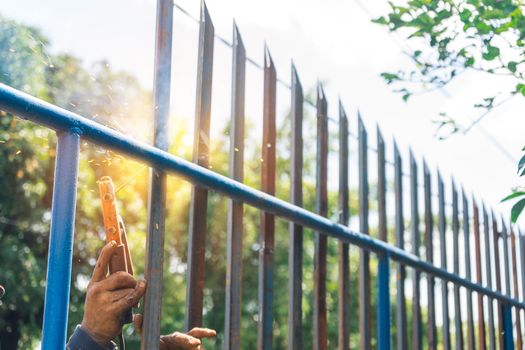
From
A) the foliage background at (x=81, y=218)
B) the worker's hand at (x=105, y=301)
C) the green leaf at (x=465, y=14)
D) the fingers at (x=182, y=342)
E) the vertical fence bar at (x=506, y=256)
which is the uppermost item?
the foliage background at (x=81, y=218)

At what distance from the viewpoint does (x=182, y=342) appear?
216 cm

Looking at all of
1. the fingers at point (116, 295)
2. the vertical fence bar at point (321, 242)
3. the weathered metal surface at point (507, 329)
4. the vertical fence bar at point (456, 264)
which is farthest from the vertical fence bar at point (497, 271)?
the fingers at point (116, 295)

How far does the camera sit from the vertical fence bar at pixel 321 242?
9.53ft

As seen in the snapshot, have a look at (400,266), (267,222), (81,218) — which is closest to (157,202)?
(267,222)

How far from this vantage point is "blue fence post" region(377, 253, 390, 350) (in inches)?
126

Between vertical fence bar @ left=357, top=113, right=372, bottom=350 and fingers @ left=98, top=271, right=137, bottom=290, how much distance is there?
1455 mm

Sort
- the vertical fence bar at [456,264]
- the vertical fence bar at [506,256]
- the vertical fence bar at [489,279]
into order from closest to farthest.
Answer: the vertical fence bar at [456,264]
the vertical fence bar at [489,279]
the vertical fence bar at [506,256]

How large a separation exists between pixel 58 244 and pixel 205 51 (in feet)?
3.27

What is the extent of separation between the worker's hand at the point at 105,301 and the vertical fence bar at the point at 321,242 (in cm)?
113

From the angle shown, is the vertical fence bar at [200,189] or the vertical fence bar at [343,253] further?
the vertical fence bar at [343,253]

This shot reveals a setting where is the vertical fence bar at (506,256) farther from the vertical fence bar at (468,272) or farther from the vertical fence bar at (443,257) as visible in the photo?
the vertical fence bar at (443,257)

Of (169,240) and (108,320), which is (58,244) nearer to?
(108,320)

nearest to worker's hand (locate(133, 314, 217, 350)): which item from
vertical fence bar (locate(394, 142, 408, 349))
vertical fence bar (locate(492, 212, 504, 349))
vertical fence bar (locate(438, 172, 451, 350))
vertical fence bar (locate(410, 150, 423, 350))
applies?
vertical fence bar (locate(394, 142, 408, 349))

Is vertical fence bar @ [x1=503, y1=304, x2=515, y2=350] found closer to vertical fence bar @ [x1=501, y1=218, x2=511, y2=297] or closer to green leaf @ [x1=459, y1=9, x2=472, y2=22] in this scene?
vertical fence bar @ [x1=501, y1=218, x2=511, y2=297]
